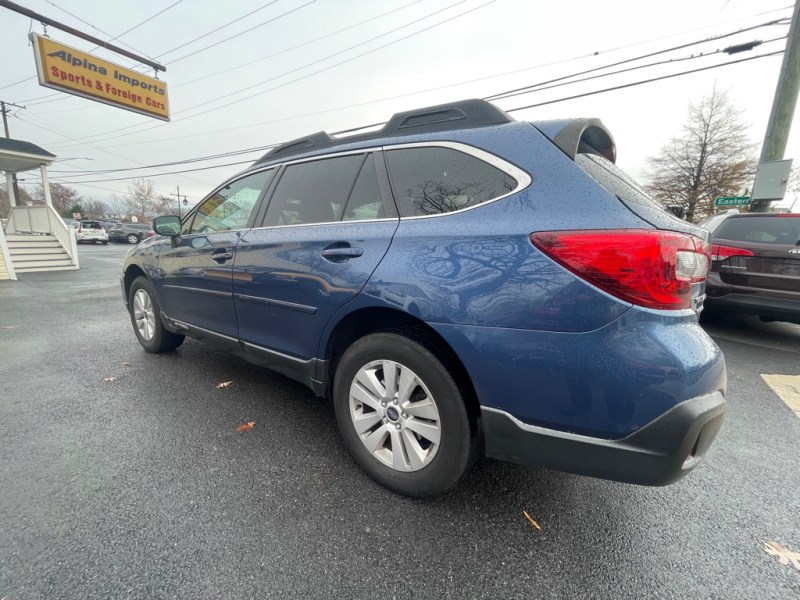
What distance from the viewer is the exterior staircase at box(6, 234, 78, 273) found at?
12141 mm

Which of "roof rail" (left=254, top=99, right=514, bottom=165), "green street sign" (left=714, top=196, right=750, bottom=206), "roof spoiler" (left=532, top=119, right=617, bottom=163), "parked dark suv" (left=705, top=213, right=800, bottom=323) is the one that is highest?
"green street sign" (left=714, top=196, right=750, bottom=206)

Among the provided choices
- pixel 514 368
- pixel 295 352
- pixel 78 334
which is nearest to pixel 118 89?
pixel 78 334

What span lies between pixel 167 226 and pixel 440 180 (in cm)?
258

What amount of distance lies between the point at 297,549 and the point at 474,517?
789 millimetres

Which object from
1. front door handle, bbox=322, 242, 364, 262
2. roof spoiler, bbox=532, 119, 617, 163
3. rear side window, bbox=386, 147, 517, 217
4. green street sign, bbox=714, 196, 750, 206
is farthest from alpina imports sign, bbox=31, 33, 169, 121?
green street sign, bbox=714, 196, 750, 206

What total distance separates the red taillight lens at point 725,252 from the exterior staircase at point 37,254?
17.3m

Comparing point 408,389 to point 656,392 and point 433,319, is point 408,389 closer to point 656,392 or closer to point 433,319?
point 433,319

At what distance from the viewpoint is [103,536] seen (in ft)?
5.22

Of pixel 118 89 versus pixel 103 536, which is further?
pixel 118 89

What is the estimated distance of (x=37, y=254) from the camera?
12680mm

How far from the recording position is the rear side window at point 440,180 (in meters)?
1.62

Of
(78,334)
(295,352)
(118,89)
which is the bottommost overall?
(78,334)

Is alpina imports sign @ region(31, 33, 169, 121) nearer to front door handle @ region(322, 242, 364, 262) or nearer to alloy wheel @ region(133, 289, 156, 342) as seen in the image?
alloy wheel @ region(133, 289, 156, 342)

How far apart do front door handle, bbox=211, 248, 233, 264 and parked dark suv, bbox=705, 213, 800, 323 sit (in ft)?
17.6
